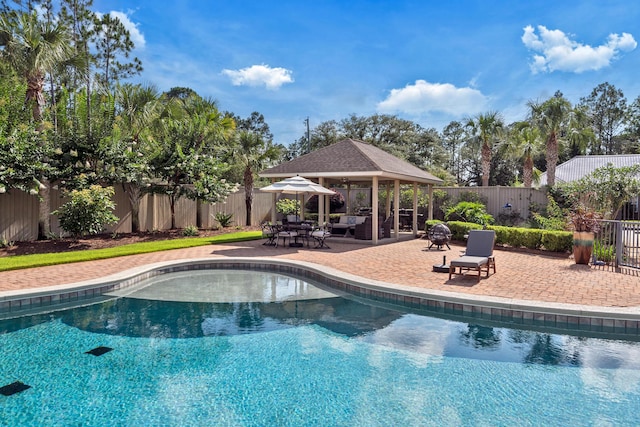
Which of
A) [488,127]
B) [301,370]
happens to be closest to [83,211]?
[301,370]

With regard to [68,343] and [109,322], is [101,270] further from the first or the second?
[68,343]

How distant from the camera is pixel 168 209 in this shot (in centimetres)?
1880

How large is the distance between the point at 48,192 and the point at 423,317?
13.6m

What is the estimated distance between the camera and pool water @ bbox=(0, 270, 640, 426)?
173 inches

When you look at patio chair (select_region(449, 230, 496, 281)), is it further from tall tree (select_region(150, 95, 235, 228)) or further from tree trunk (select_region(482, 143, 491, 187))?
tree trunk (select_region(482, 143, 491, 187))

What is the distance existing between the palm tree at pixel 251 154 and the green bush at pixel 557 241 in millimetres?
13282

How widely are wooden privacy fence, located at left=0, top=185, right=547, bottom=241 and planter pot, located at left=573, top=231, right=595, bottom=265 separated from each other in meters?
10.8

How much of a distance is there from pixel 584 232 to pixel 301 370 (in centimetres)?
910

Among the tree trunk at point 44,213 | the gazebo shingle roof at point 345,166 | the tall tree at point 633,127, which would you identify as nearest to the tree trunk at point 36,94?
the tree trunk at point 44,213

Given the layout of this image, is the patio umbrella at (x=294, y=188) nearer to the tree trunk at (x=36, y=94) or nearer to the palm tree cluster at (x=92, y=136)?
the palm tree cluster at (x=92, y=136)

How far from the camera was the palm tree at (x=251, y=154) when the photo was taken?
66.1ft

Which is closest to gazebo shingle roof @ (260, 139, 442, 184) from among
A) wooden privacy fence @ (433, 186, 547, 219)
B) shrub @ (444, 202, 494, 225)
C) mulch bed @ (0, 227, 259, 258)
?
shrub @ (444, 202, 494, 225)

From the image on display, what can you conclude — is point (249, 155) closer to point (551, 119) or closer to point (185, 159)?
point (185, 159)

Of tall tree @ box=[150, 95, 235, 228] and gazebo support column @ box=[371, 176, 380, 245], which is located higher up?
tall tree @ box=[150, 95, 235, 228]
